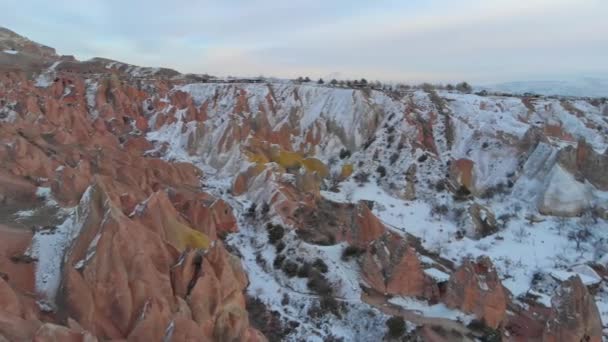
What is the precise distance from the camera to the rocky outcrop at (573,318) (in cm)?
2008

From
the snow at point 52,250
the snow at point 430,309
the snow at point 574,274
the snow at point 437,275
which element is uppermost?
the snow at point 52,250

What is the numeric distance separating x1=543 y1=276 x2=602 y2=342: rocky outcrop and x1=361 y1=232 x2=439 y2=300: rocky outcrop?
18.6ft

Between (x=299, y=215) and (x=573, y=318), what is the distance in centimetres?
1848

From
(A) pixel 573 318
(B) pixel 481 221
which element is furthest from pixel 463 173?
(A) pixel 573 318

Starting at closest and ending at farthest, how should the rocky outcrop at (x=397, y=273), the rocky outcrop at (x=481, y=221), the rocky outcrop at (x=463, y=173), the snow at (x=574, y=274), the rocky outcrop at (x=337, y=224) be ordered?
the rocky outcrop at (x=397, y=273)
the snow at (x=574, y=274)
the rocky outcrop at (x=337, y=224)
the rocky outcrop at (x=481, y=221)
the rocky outcrop at (x=463, y=173)

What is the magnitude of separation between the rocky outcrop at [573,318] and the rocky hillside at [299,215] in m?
0.07

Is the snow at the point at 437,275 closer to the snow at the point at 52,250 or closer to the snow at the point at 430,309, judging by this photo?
the snow at the point at 430,309

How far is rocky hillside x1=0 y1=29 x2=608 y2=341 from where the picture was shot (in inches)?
682

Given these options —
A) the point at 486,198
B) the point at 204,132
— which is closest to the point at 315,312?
the point at 486,198

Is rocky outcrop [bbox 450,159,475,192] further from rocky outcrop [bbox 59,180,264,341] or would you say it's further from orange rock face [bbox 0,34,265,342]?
rocky outcrop [bbox 59,180,264,341]

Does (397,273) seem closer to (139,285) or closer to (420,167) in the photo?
→ (139,285)

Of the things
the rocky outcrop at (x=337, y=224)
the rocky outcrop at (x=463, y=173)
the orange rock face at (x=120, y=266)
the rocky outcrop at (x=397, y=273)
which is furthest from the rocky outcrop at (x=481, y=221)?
the orange rock face at (x=120, y=266)

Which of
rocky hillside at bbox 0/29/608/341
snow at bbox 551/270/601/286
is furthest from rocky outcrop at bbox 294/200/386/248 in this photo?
snow at bbox 551/270/601/286

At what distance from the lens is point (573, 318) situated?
20.2 m
